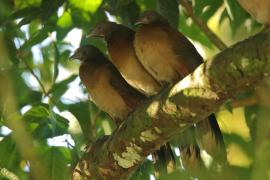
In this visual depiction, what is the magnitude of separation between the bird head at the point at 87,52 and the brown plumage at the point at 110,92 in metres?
0.14

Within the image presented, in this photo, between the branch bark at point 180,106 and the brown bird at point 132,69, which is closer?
the branch bark at point 180,106

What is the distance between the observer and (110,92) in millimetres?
3666

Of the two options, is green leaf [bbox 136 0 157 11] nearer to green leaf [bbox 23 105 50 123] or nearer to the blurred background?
the blurred background

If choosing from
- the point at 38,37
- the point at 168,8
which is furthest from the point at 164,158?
the point at 38,37

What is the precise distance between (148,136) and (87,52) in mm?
1621

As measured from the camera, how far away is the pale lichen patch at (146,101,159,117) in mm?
2367

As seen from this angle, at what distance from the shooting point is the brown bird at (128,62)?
337 cm

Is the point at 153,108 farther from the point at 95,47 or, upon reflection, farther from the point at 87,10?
the point at 95,47

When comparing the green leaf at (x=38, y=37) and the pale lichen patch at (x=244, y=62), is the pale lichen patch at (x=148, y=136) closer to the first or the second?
the pale lichen patch at (x=244, y=62)

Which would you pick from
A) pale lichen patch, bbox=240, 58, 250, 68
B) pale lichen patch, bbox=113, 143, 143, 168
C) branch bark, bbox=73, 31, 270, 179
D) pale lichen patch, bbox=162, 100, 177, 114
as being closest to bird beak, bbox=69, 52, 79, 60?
branch bark, bbox=73, 31, 270, 179

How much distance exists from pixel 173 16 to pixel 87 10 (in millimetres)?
554

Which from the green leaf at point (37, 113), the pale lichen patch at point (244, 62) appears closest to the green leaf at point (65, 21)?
the green leaf at point (37, 113)

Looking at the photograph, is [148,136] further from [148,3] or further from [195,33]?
[195,33]

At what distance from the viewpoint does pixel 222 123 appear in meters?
3.71
